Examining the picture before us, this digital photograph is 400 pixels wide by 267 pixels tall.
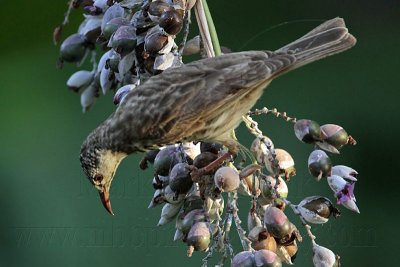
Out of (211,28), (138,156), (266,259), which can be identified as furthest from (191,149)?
(138,156)

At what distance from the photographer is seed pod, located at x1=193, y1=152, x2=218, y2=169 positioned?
212 centimetres

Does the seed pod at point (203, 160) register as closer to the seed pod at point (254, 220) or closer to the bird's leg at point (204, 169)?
the bird's leg at point (204, 169)

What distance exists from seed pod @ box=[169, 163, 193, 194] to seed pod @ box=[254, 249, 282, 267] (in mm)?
209

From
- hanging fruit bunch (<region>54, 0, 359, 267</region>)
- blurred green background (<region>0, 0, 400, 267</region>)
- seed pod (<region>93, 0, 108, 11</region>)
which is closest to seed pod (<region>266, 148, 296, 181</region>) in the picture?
hanging fruit bunch (<region>54, 0, 359, 267</region>)

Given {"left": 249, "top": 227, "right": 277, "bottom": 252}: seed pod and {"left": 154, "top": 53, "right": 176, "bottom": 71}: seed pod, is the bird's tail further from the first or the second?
{"left": 249, "top": 227, "right": 277, "bottom": 252}: seed pod

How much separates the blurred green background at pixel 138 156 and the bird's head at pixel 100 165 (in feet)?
1.38

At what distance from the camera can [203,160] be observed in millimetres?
2125

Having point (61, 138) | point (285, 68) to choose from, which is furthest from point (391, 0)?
point (61, 138)

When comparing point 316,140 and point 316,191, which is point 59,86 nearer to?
point 316,191

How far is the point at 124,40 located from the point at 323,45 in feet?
1.71

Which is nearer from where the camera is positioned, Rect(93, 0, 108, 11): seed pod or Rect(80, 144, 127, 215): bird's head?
Rect(93, 0, 108, 11): seed pod

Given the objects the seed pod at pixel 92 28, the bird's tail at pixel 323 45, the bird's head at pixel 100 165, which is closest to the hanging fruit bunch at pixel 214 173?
the seed pod at pixel 92 28

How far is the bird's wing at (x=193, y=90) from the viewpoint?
2395mm

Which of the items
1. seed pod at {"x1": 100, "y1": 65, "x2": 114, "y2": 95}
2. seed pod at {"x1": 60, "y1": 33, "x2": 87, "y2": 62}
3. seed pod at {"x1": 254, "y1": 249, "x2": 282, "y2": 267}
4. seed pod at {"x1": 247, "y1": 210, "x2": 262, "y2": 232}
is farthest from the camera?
seed pod at {"x1": 60, "y1": 33, "x2": 87, "y2": 62}
